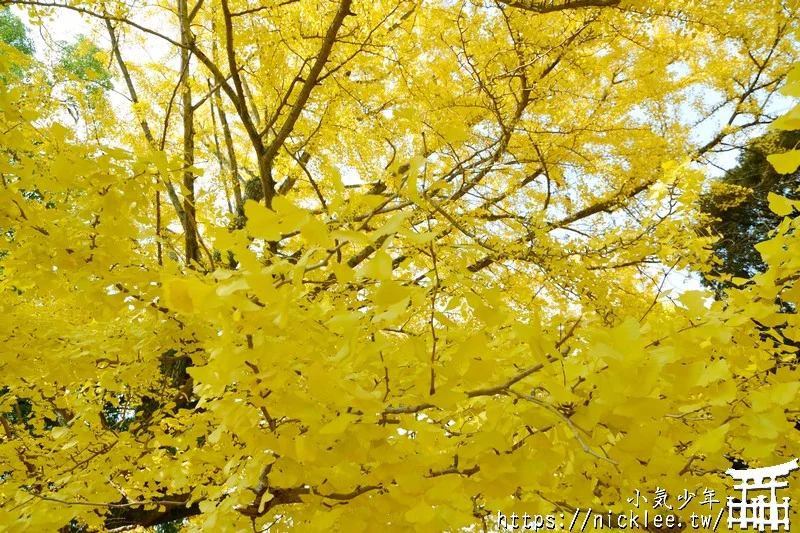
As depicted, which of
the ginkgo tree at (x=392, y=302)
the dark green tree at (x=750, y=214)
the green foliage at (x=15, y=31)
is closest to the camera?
the ginkgo tree at (x=392, y=302)

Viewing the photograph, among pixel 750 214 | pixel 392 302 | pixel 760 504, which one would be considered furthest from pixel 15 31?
pixel 750 214

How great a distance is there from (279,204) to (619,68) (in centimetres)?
533

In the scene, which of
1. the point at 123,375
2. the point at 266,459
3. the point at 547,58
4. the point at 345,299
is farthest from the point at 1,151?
the point at 547,58

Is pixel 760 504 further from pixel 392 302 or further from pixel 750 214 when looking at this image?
pixel 750 214

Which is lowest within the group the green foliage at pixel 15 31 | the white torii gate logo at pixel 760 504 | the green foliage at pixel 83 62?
the white torii gate logo at pixel 760 504

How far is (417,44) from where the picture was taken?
4242 millimetres

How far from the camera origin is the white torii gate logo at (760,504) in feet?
3.95

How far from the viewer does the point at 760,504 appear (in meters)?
1.26

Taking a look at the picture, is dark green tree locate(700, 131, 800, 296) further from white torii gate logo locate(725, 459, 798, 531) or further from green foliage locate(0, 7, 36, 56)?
green foliage locate(0, 7, 36, 56)

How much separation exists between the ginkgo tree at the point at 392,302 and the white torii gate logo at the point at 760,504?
0.18 ft

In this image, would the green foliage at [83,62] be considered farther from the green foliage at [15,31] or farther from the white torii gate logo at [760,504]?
the white torii gate logo at [760,504]

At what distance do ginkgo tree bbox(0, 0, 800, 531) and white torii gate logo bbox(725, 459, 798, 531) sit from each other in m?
0.05

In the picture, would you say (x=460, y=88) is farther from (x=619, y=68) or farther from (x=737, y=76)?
(x=737, y=76)

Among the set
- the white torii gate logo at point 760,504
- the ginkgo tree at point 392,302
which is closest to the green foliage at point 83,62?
the ginkgo tree at point 392,302
